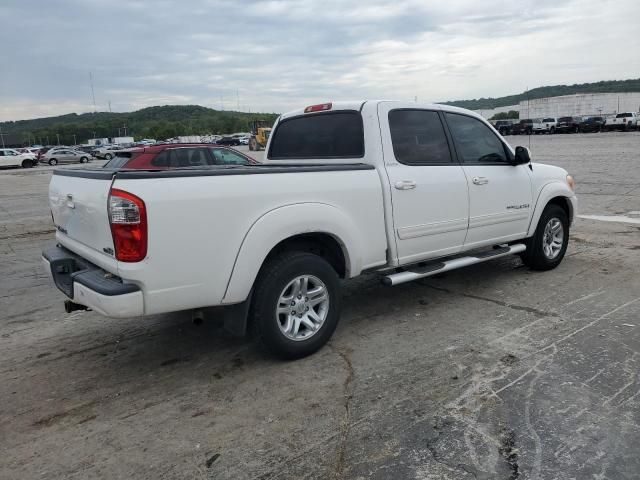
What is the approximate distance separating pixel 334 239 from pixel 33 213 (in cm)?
1183

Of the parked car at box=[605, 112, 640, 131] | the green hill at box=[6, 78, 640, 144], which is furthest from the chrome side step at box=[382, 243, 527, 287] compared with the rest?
the green hill at box=[6, 78, 640, 144]

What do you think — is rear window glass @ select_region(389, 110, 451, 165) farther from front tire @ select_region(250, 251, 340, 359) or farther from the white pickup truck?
front tire @ select_region(250, 251, 340, 359)

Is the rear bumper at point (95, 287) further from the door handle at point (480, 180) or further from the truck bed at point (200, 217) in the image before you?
the door handle at point (480, 180)

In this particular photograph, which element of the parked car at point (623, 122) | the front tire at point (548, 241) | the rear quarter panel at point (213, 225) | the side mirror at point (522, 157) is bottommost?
the front tire at point (548, 241)

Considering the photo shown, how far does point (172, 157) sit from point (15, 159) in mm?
34928

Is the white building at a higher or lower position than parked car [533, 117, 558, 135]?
higher

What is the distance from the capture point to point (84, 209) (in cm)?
351

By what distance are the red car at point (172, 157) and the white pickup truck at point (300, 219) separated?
7332 millimetres

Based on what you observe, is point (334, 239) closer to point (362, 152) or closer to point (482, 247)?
point (362, 152)

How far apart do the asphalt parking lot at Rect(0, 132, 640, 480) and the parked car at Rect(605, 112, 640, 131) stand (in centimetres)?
4815

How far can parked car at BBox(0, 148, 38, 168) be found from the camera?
1572 inches

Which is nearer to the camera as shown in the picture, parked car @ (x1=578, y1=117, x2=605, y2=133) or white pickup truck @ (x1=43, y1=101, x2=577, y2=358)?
white pickup truck @ (x1=43, y1=101, x2=577, y2=358)

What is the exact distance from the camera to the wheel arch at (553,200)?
583cm

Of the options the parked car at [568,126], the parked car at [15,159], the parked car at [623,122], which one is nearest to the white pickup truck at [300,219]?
the parked car at [15,159]
